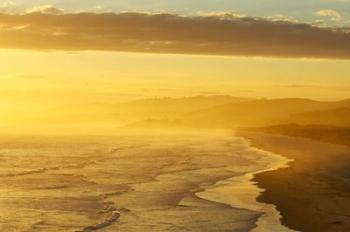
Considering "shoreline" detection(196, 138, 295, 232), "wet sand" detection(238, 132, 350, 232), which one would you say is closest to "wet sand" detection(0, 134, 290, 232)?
"shoreline" detection(196, 138, 295, 232)

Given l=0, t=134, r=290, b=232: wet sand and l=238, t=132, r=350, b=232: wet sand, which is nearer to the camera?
l=0, t=134, r=290, b=232: wet sand

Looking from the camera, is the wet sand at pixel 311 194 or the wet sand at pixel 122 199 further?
the wet sand at pixel 311 194

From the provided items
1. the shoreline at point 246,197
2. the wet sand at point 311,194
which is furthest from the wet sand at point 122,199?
the wet sand at point 311,194

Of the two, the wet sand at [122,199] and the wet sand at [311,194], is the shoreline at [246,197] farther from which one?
the wet sand at [311,194]

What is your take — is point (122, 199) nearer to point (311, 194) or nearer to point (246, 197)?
point (246, 197)

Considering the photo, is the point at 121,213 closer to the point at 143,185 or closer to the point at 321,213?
the point at 321,213

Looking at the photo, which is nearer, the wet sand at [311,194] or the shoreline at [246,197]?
the shoreline at [246,197]

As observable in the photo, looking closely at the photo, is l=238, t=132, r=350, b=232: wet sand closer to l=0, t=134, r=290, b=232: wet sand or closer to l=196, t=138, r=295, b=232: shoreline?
l=196, t=138, r=295, b=232: shoreline

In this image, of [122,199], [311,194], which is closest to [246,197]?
[311,194]
